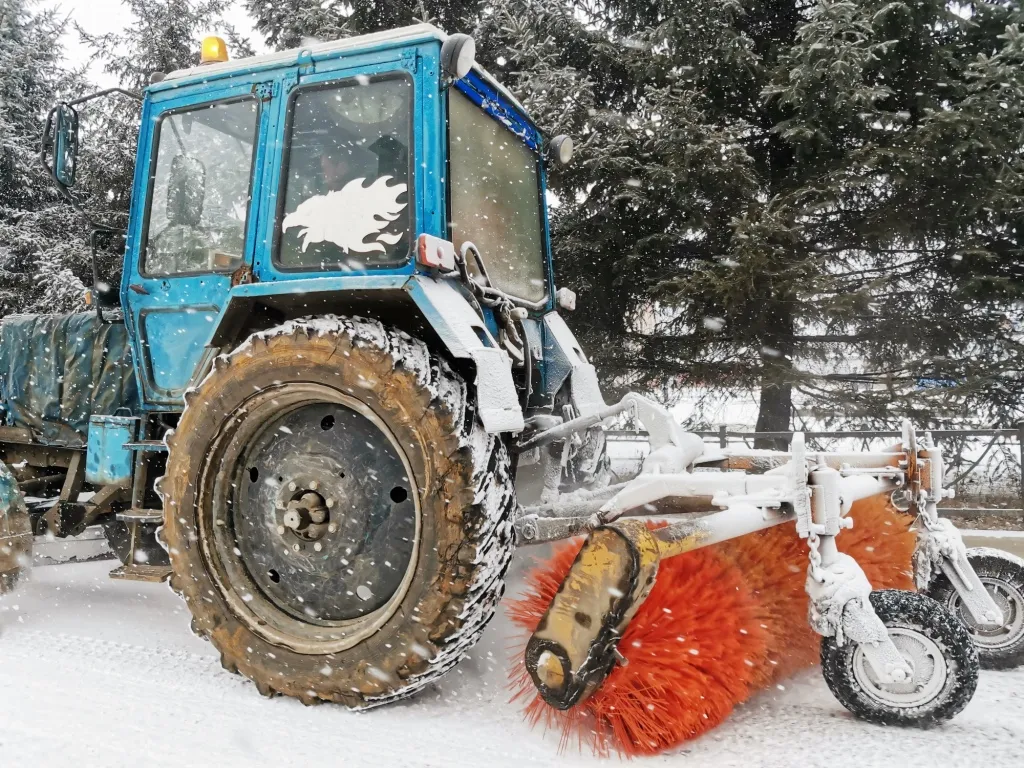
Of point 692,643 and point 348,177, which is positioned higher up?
point 348,177

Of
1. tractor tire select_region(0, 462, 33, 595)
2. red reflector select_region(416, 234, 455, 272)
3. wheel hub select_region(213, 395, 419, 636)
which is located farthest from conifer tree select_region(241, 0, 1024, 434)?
tractor tire select_region(0, 462, 33, 595)

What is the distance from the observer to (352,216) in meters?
2.78

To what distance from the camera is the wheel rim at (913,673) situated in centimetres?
213

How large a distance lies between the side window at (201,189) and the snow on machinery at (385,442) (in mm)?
12

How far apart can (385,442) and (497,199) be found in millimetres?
1424

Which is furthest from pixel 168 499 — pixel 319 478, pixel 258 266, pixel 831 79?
pixel 831 79

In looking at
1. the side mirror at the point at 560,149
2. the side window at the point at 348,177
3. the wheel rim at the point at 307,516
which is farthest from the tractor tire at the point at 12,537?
the side mirror at the point at 560,149

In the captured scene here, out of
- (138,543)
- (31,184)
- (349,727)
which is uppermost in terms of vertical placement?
(31,184)

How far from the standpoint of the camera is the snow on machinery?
2180 mm

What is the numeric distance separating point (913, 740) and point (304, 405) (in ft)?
7.12

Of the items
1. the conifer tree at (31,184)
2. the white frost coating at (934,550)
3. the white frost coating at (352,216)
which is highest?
the conifer tree at (31,184)

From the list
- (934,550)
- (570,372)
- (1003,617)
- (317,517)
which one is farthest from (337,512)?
(1003,617)

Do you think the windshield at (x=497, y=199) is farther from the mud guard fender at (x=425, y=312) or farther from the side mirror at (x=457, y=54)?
the mud guard fender at (x=425, y=312)

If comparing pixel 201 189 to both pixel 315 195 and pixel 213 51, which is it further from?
pixel 315 195
